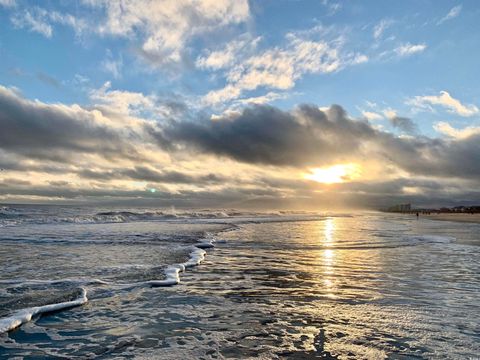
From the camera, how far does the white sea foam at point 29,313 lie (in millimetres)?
6375

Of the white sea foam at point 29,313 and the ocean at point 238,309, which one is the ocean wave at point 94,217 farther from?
the white sea foam at point 29,313

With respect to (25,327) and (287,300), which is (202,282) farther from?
(25,327)

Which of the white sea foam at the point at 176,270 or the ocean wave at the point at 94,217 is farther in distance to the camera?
the ocean wave at the point at 94,217

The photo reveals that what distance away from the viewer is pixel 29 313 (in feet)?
22.9

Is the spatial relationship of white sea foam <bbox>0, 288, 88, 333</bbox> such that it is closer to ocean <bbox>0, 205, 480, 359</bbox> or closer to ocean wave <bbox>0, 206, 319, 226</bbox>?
ocean <bbox>0, 205, 480, 359</bbox>

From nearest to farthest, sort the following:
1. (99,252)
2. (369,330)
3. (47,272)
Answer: (369,330), (47,272), (99,252)

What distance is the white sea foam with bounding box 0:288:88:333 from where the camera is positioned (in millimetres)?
6375

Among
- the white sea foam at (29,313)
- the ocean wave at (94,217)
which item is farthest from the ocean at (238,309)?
the ocean wave at (94,217)

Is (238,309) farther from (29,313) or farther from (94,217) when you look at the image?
(94,217)

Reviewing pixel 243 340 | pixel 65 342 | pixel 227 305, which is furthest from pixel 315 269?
pixel 65 342

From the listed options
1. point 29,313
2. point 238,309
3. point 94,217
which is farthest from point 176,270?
point 94,217

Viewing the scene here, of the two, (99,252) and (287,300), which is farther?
(99,252)

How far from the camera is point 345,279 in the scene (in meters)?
10.5

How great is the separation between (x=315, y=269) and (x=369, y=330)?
20.6ft
